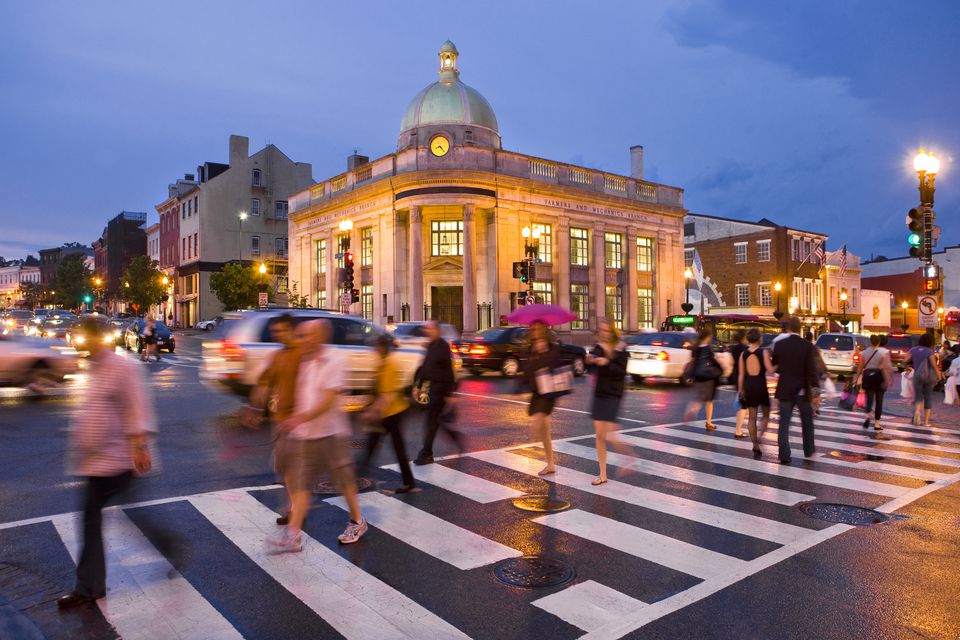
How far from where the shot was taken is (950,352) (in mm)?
21562

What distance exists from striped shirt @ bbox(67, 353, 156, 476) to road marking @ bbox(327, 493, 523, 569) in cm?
238

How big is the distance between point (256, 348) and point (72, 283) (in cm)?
9826

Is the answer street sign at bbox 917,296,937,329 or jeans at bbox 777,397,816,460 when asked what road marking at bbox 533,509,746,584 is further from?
street sign at bbox 917,296,937,329

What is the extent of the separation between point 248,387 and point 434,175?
2888 cm

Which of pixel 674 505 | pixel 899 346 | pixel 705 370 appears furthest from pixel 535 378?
pixel 899 346

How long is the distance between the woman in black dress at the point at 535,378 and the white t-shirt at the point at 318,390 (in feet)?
10.8

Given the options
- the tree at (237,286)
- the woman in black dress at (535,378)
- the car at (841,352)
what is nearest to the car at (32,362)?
the woman in black dress at (535,378)

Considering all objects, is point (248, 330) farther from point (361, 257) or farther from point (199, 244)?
point (199, 244)

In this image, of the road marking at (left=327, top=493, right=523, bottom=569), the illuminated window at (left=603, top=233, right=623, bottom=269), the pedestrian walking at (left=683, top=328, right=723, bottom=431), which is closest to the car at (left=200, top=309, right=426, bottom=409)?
the road marking at (left=327, top=493, right=523, bottom=569)

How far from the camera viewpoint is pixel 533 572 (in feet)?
16.9

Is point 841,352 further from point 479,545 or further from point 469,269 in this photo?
point 479,545

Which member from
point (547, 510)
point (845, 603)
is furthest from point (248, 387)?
point (845, 603)

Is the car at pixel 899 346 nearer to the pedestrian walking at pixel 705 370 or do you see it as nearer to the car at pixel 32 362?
the pedestrian walking at pixel 705 370

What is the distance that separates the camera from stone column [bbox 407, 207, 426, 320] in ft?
130
